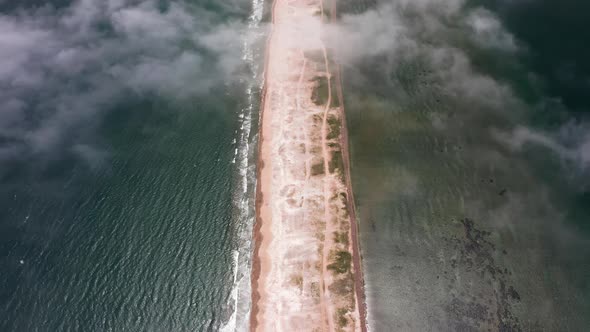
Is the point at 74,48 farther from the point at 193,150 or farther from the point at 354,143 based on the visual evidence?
the point at 354,143

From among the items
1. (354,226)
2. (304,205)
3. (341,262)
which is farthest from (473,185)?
(304,205)

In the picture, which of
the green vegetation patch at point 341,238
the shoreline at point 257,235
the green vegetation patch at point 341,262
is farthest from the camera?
the green vegetation patch at point 341,238

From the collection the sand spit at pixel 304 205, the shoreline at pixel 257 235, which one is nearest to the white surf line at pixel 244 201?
the shoreline at pixel 257 235

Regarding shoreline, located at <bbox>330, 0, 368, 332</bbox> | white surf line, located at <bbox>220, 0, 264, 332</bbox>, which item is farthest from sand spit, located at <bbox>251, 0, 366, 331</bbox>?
white surf line, located at <bbox>220, 0, 264, 332</bbox>

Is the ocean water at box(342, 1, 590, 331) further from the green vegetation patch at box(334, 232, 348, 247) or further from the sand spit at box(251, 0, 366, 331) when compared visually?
the sand spit at box(251, 0, 366, 331)

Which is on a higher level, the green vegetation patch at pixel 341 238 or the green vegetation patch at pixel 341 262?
the green vegetation patch at pixel 341 238

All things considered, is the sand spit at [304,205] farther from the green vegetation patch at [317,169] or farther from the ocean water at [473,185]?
the ocean water at [473,185]

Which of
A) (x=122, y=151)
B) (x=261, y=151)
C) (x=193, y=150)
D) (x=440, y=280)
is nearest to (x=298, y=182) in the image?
(x=261, y=151)
